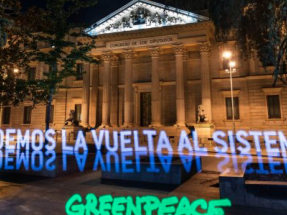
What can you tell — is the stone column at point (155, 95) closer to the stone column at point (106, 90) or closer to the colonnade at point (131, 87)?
the colonnade at point (131, 87)

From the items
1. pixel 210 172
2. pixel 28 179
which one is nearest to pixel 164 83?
pixel 210 172

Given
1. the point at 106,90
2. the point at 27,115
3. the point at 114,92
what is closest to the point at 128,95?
the point at 106,90

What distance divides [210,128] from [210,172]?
45.3 feet

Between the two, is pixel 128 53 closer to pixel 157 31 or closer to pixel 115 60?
pixel 115 60

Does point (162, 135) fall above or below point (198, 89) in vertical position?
below

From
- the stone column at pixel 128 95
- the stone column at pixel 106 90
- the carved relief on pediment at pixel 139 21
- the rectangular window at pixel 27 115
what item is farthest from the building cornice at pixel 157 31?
the rectangular window at pixel 27 115

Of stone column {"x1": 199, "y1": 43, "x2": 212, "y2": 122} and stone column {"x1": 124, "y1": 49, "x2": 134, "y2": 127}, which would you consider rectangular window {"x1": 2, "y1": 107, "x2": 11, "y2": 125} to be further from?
stone column {"x1": 199, "y1": 43, "x2": 212, "y2": 122}

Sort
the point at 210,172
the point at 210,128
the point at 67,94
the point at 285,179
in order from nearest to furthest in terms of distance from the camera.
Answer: the point at 285,179 < the point at 210,172 < the point at 210,128 < the point at 67,94

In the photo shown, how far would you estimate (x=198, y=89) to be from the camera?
27625mm

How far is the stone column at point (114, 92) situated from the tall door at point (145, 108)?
3.26m

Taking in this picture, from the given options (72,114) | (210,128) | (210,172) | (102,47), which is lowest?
(210,172)

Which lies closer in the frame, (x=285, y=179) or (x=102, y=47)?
(x=285, y=179)

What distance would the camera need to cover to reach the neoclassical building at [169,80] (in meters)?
24.5

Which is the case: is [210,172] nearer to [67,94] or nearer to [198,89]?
[198,89]
